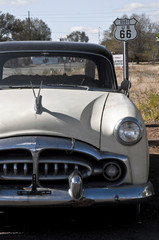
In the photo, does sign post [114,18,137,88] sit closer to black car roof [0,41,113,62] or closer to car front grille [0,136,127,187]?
black car roof [0,41,113,62]

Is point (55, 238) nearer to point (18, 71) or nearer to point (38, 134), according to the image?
point (38, 134)

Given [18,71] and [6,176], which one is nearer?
[6,176]

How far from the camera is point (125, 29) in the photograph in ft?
28.7

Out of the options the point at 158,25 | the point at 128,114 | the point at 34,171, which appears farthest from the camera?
the point at 158,25

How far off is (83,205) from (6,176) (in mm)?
625

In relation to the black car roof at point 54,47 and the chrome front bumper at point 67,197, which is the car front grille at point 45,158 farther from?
the black car roof at point 54,47

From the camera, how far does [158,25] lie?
66000mm

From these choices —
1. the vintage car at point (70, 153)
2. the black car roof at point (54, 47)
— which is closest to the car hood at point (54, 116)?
the vintage car at point (70, 153)

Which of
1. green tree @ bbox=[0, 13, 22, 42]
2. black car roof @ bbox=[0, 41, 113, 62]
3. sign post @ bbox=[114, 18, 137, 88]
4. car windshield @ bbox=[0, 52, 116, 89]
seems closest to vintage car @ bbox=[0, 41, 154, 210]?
car windshield @ bbox=[0, 52, 116, 89]

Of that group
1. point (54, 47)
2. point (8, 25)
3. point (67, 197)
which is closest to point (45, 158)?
point (67, 197)

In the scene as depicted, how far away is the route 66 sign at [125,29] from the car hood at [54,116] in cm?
472

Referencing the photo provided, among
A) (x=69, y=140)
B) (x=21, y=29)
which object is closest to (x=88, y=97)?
(x=69, y=140)

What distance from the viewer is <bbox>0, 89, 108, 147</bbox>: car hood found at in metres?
3.56

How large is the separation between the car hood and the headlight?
17cm
